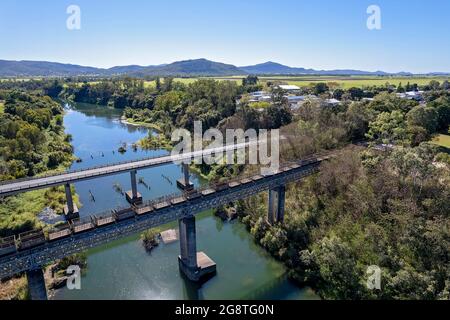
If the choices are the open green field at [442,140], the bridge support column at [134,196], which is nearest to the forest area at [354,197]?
the open green field at [442,140]

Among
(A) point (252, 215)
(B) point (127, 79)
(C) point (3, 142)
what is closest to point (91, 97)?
(B) point (127, 79)

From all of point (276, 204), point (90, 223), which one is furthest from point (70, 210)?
point (276, 204)

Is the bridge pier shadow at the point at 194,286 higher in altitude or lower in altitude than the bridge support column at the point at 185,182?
lower

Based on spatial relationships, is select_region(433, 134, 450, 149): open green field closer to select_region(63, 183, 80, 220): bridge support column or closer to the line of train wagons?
the line of train wagons

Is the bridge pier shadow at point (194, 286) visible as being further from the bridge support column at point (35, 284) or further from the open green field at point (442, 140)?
the open green field at point (442, 140)

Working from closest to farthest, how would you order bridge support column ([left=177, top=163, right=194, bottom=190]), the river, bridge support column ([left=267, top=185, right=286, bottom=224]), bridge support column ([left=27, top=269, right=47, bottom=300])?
bridge support column ([left=27, top=269, right=47, bottom=300]) → the river → bridge support column ([left=267, top=185, right=286, bottom=224]) → bridge support column ([left=177, top=163, right=194, bottom=190])

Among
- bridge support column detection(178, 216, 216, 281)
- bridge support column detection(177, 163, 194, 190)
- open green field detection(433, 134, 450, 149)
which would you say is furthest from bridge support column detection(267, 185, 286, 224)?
open green field detection(433, 134, 450, 149)
